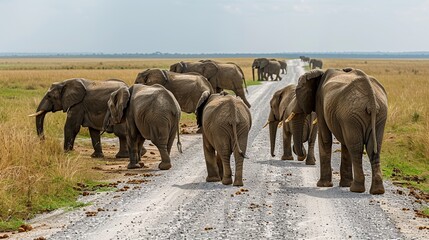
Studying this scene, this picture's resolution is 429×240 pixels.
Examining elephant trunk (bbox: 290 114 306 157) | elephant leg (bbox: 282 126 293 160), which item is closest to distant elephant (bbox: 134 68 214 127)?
elephant leg (bbox: 282 126 293 160)

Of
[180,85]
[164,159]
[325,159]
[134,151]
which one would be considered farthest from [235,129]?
[180,85]

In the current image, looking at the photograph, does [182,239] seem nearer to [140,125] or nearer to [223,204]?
[223,204]

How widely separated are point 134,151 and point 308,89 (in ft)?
13.4

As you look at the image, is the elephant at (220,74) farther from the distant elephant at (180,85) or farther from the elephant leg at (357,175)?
the elephant leg at (357,175)

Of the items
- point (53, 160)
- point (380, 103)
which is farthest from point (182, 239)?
point (53, 160)

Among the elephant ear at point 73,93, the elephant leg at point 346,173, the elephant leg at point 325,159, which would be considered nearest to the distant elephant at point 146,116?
the elephant ear at point 73,93

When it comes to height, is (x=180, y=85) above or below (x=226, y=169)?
above

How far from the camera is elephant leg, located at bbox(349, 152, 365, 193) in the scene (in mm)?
11469

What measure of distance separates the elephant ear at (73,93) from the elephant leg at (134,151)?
238 centimetres

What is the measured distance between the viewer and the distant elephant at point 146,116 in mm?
14758

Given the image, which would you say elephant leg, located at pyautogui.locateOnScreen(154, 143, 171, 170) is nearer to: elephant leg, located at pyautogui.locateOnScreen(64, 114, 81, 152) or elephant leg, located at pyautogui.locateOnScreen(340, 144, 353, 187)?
elephant leg, located at pyautogui.locateOnScreen(64, 114, 81, 152)

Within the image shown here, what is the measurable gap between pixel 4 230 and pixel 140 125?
6.16m

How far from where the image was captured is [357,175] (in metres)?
11.5

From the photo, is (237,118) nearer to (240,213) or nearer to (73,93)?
(240,213)
